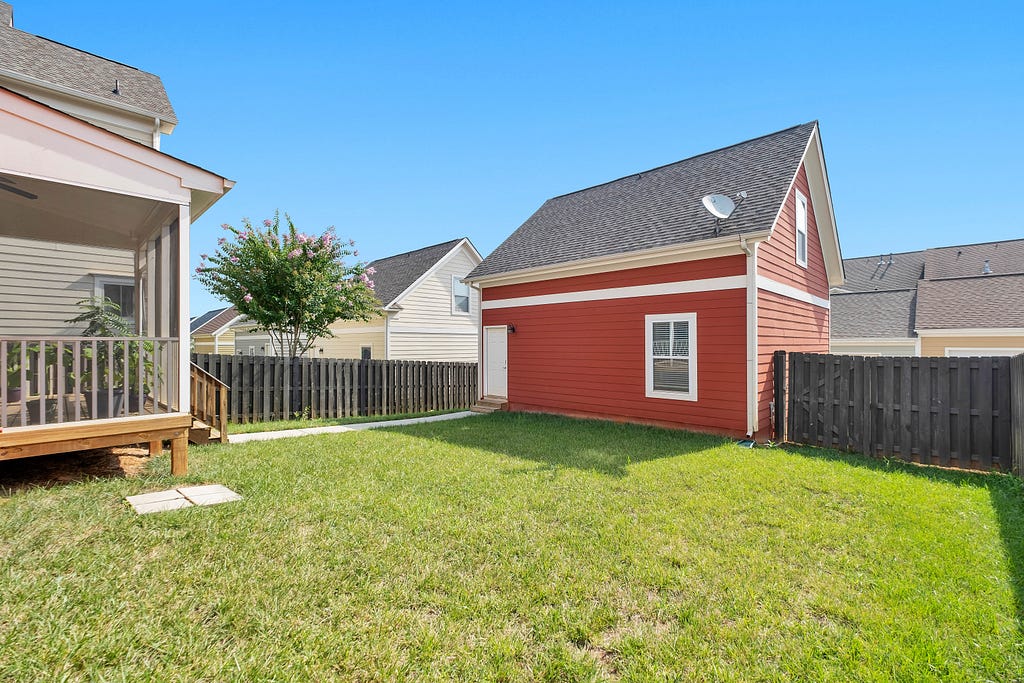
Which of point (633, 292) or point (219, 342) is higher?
point (633, 292)

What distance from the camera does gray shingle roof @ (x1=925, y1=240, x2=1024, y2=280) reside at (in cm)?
2136

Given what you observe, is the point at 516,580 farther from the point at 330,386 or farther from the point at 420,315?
the point at 420,315

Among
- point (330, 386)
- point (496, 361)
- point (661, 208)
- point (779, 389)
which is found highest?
point (661, 208)

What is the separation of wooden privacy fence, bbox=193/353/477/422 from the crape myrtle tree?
79.4 inches

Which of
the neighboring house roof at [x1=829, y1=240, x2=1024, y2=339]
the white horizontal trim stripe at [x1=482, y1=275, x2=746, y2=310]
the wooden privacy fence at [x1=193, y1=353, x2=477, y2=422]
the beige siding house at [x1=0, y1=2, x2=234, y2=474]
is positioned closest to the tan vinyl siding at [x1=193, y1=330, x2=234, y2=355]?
the wooden privacy fence at [x1=193, y1=353, x2=477, y2=422]

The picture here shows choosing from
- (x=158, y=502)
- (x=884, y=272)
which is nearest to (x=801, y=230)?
(x=158, y=502)

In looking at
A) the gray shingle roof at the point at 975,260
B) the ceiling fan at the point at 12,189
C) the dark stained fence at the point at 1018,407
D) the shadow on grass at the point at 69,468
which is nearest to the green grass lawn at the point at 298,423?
the shadow on grass at the point at 69,468

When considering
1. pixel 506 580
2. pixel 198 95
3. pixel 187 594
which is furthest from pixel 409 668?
pixel 198 95

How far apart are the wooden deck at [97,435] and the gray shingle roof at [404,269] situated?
12698 mm

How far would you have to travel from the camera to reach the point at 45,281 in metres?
8.59

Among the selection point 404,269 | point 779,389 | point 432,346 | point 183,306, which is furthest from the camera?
point 404,269

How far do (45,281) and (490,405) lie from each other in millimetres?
9455

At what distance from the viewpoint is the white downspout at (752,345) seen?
797cm

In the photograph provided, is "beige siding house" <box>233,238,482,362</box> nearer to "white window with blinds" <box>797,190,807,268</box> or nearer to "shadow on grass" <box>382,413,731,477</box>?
"shadow on grass" <box>382,413,731,477</box>
